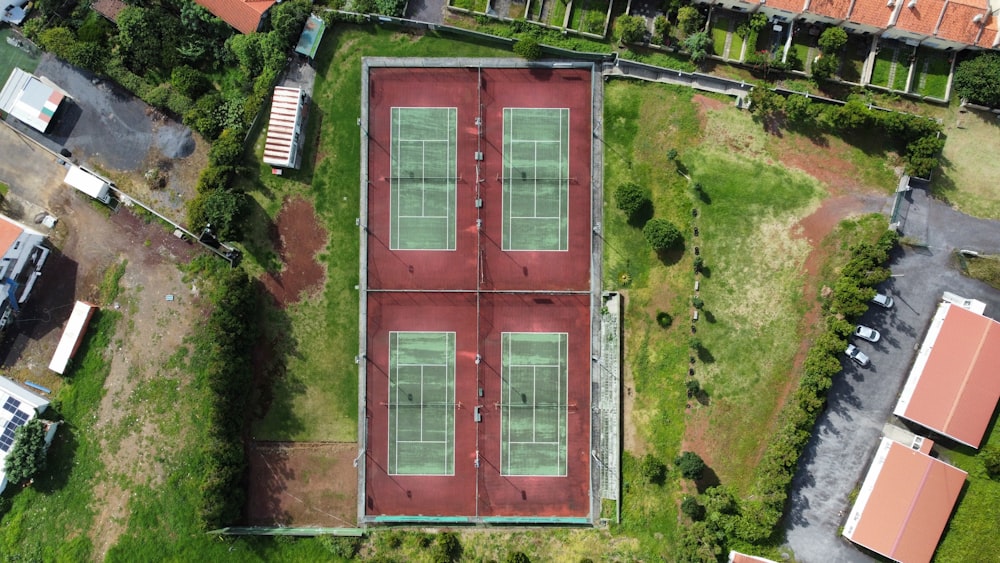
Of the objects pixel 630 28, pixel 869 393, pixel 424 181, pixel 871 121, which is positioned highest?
pixel 871 121

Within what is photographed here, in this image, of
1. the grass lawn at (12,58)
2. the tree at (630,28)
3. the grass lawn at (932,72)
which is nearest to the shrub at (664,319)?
the tree at (630,28)

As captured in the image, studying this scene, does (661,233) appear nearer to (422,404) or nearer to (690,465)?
(690,465)

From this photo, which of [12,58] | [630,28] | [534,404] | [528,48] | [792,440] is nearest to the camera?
[792,440]

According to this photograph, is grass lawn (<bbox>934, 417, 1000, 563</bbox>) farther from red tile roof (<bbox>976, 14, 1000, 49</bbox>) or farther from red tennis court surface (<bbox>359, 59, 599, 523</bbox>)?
red tile roof (<bbox>976, 14, 1000, 49</bbox>)

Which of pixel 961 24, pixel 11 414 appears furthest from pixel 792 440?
pixel 11 414

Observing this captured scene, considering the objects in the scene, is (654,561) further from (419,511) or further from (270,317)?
(270,317)

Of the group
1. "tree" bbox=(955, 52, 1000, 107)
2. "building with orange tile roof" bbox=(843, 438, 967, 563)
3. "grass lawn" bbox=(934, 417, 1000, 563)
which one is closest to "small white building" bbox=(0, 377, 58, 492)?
"building with orange tile roof" bbox=(843, 438, 967, 563)
